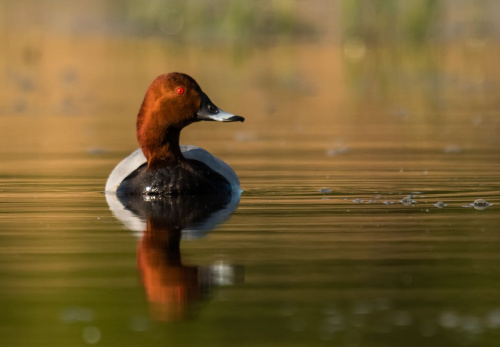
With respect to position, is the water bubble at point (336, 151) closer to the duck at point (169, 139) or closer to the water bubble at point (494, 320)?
the duck at point (169, 139)

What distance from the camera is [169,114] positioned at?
9.79 metres

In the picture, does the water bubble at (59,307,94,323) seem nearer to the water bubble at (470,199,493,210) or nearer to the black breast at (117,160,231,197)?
the water bubble at (470,199,493,210)

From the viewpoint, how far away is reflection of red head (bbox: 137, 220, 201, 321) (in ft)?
17.5

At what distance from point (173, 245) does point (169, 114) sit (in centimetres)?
297

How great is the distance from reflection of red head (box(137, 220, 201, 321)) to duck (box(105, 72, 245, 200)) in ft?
7.43

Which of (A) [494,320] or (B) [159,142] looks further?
(B) [159,142]

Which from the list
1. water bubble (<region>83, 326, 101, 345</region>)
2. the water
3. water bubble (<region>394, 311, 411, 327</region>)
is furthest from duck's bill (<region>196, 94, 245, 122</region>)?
water bubble (<region>83, 326, 101, 345</region>)

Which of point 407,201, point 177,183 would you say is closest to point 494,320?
point 407,201

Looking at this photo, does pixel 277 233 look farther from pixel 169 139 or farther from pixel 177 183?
pixel 169 139

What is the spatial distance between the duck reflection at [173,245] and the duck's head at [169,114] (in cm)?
50

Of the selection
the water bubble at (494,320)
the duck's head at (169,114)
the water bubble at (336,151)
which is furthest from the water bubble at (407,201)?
the water bubble at (494,320)

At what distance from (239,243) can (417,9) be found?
1721 centimetres

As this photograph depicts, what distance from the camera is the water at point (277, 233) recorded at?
5059 millimetres

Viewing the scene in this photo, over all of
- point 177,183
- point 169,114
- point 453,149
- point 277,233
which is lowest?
Answer: point 453,149
